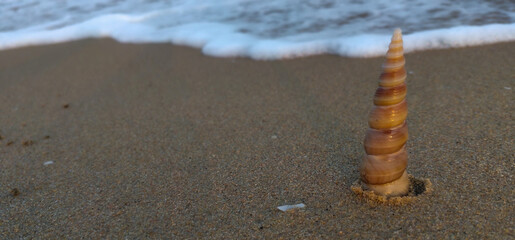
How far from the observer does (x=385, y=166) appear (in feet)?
4.17

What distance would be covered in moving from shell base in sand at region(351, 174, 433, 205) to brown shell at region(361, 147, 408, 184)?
2.4 inches

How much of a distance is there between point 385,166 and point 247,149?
750 mm

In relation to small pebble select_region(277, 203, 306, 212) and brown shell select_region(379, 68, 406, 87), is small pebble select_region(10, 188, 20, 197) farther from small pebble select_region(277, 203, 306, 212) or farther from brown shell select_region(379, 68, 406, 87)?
brown shell select_region(379, 68, 406, 87)

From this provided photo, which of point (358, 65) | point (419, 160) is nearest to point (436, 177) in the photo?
point (419, 160)

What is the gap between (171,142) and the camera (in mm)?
2039

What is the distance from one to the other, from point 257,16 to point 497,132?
2.92 meters

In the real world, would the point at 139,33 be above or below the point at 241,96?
above

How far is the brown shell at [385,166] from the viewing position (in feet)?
4.16

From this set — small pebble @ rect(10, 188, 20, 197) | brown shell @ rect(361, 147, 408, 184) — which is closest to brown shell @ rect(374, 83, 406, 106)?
brown shell @ rect(361, 147, 408, 184)

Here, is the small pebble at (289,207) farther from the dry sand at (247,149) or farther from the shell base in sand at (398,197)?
the shell base in sand at (398,197)

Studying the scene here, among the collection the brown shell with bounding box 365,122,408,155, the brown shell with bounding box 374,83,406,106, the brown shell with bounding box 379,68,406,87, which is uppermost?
the brown shell with bounding box 379,68,406,87

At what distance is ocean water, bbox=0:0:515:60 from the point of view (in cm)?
309

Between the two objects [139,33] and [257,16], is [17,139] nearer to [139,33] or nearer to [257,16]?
[139,33]

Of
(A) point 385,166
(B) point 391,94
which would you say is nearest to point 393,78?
(B) point 391,94
